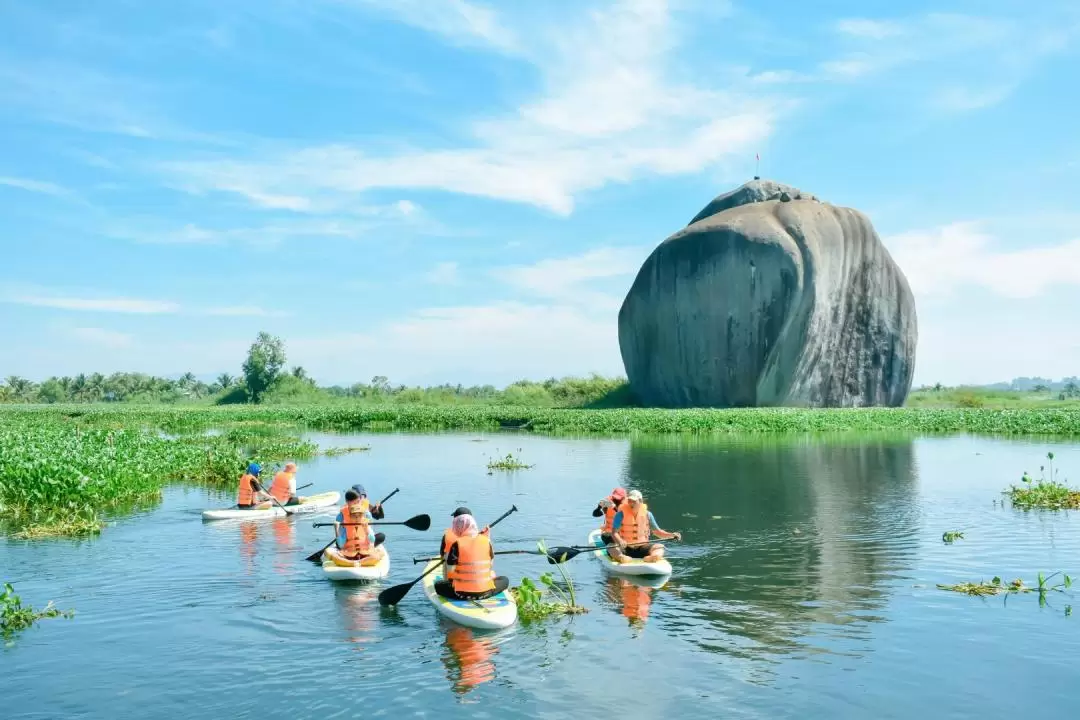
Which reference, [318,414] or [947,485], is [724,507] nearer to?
[947,485]

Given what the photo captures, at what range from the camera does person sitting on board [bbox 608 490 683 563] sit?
15.0 metres

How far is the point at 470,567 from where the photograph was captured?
12.2m

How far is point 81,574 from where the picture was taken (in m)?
14.9

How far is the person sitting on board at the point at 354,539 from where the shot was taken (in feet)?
48.3

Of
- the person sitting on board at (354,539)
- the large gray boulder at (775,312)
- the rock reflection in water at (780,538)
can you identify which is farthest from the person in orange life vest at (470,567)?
the large gray boulder at (775,312)

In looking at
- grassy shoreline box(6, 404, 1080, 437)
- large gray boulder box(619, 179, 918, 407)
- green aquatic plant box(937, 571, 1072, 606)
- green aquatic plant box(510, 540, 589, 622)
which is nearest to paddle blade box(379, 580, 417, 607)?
green aquatic plant box(510, 540, 589, 622)

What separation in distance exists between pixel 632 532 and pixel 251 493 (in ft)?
32.3

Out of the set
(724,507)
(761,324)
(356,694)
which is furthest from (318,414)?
(356,694)

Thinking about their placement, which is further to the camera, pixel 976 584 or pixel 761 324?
pixel 761 324

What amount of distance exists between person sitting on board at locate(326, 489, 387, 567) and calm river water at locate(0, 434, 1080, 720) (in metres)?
0.53

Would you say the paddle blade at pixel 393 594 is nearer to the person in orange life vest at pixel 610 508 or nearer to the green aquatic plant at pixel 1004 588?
the person in orange life vest at pixel 610 508

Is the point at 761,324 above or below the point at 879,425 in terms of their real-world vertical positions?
above

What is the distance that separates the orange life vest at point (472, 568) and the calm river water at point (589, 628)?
610 millimetres

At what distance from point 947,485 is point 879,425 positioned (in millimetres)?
23154
